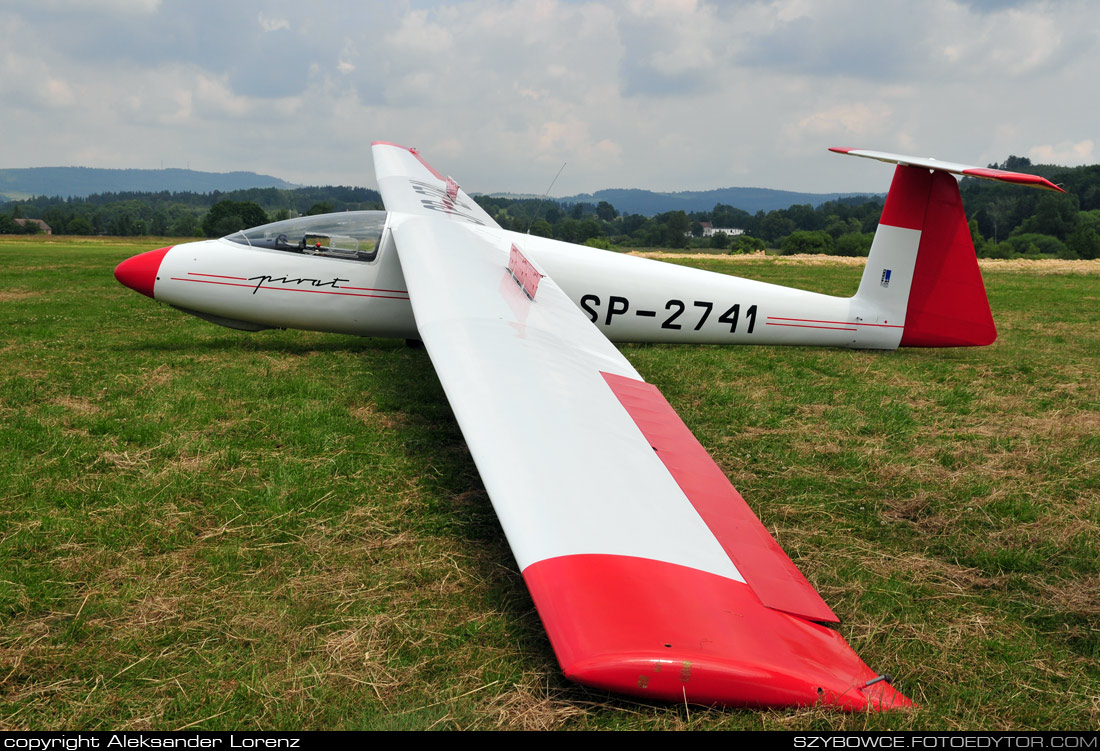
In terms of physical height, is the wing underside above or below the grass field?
above

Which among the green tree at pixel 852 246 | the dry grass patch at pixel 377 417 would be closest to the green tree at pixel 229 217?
the dry grass patch at pixel 377 417

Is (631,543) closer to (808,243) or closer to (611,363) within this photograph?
(611,363)

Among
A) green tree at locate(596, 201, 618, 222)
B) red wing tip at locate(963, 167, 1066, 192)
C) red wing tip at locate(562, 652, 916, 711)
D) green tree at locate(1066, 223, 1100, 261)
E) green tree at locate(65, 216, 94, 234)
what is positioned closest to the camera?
red wing tip at locate(562, 652, 916, 711)

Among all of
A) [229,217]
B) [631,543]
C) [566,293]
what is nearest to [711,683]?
[631,543]

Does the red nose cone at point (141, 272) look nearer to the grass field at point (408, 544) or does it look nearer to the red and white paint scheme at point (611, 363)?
the red and white paint scheme at point (611, 363)

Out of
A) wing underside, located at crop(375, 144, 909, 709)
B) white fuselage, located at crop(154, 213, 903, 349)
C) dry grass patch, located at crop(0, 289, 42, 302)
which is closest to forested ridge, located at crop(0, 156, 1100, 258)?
dry grass patch, located at crop(0, 289, 42, 302)

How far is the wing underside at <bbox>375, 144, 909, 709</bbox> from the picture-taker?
8.41ft

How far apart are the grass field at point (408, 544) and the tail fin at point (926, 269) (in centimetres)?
173

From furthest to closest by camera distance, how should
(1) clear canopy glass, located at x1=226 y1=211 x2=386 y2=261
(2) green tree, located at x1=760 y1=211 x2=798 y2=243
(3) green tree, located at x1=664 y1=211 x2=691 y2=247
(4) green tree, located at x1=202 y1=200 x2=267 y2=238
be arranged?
(2) green tree, located at x1=760 y1=211 x2=798 y2=243 < (3) green tree, located at x1=664 y1=211 x2=691 y2=247 < (4) green tree, located at x1=202 y1=200 x2=267 y2=238 < (1) clear canopy glass, located at x1=226 y1=211 x2=386 y2=261

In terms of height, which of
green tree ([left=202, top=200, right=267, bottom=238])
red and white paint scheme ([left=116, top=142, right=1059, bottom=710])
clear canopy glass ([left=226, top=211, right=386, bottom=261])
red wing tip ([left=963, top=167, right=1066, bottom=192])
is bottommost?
red and white paint scheme ([left=116, top=142, right=1059, bottom=710])

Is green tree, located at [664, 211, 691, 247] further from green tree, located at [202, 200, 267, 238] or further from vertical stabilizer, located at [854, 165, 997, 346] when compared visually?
vertical stabilizer, located at [854, 165, 997, 346]

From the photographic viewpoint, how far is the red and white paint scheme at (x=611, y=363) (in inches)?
104

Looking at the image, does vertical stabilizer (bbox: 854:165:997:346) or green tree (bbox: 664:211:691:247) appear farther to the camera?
green tree (bbox: 664:211:691:247)

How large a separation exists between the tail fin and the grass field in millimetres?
1728
